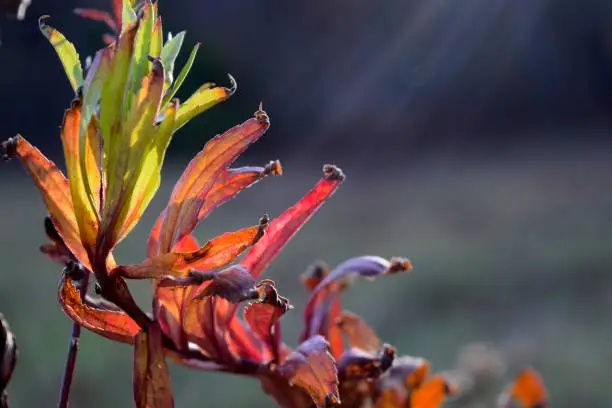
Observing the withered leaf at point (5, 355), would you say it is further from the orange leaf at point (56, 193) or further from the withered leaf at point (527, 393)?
the withered leaf at point (527, 393)

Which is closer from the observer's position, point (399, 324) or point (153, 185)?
point (153, 185)

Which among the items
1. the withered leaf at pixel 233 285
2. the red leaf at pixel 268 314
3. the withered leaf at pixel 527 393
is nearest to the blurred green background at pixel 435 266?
the withered leaf at pixel 527 393

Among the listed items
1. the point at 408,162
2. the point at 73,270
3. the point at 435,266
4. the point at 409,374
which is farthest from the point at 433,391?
the point at 408,162

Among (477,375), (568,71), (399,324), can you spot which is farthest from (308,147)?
(477,375)

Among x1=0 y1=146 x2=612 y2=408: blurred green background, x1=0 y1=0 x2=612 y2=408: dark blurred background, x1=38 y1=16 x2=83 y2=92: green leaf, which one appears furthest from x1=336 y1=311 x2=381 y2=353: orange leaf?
x1=0 y1=0 x2=612 y2=408: dark blurred background

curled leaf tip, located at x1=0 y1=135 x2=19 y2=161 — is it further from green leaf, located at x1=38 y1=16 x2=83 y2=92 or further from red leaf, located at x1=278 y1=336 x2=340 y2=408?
red leaf, located at x1=278 y1=336 x2=340 y2=408

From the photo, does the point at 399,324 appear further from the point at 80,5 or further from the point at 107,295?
the point at 107,295
